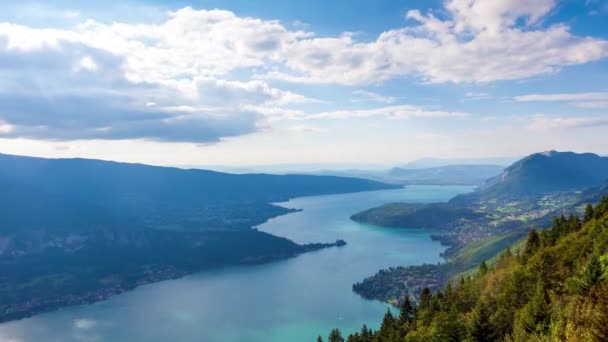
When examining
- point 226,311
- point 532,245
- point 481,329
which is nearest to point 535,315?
point 481,329

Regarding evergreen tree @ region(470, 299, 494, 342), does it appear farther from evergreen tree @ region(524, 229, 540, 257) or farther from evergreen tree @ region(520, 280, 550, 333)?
evergreen tree @ region(524, 229, 540, 257)

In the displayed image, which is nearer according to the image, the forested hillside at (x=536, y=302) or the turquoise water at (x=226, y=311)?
the forested hillside at (x=536, y=302)

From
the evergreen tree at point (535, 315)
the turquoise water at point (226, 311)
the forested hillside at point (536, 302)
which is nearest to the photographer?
the forested hillside at point (536, 302)

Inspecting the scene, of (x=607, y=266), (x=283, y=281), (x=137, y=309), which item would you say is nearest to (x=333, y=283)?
(x=283, y=281)

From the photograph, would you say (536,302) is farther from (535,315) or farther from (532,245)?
(532,245)

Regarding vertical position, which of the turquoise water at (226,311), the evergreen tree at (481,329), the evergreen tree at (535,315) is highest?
the evergreen tree at (535,315)

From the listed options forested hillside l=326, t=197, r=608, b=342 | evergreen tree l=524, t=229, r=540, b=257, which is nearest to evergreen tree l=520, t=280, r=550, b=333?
forested hillside l=326, t=197, r=608, b=342

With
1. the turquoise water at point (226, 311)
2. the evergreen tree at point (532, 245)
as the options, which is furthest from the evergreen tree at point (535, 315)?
the turquoise water at point (226, 311)

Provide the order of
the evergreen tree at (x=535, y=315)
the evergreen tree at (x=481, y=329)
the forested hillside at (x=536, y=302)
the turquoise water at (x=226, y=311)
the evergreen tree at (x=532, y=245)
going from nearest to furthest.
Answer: the forested hillside at (x=536, y=302) → the evergreen tree at (x=535, y=315) → the evergreen tree at (x=481, y=329) → the evergreen tree at (x=532, y=245) → the turquoise water at (x=226, y=311)

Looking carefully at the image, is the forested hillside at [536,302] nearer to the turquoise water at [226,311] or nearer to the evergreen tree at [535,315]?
the evergreen tree at [535,315]
